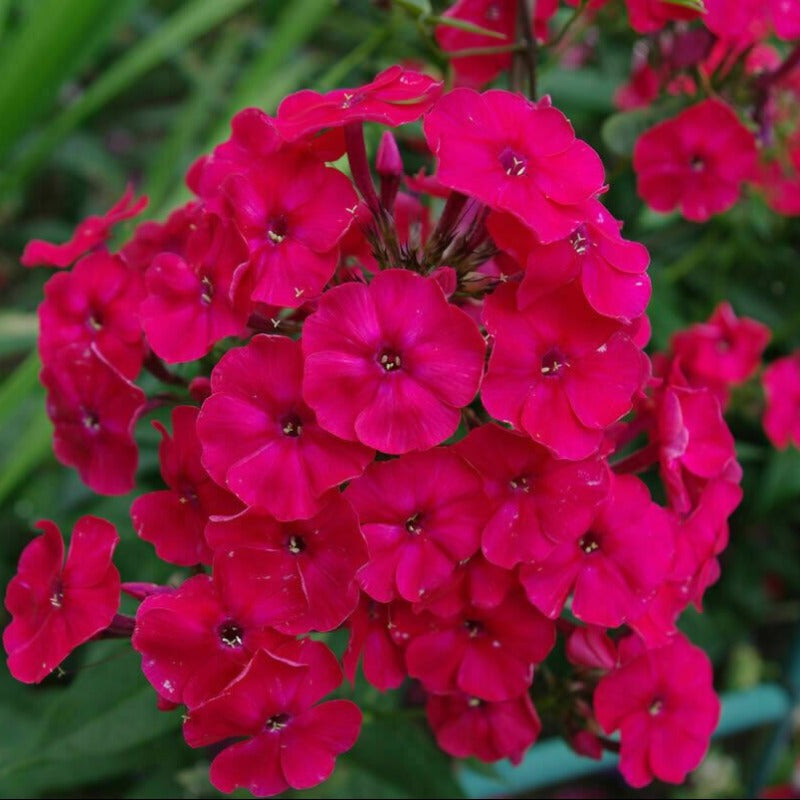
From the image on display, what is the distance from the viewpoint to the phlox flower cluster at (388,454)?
476 millimetres

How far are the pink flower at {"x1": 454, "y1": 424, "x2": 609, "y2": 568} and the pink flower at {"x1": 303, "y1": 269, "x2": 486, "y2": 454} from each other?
0.04m

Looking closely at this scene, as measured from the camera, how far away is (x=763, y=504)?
110 cm

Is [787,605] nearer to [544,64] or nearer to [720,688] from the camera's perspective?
[720,688]

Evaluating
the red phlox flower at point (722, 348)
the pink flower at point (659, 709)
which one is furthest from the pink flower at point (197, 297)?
the red phlox flower at point (722, 348)

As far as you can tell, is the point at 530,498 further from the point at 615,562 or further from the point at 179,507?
the point at 179,507

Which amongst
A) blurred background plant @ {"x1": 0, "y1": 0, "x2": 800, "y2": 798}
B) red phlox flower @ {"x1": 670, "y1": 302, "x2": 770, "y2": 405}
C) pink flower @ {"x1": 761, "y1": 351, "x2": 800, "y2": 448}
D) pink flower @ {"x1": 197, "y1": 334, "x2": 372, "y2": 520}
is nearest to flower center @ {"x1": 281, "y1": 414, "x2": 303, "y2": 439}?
pink flower @ {"x1": 197, "y1": 334, "x2": 372, "y2": 520}

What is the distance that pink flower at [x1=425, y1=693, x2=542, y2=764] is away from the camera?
59 cm

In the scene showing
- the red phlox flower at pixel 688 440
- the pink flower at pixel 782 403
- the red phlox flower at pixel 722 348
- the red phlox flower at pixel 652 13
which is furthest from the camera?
the pink flower at pixel 782 403

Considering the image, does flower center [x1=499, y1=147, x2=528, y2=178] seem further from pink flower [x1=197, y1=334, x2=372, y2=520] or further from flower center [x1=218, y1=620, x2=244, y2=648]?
flower center [x1=218, y1=620, x2=244, y2=648]

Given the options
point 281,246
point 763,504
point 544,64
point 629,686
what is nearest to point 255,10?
point 544,64

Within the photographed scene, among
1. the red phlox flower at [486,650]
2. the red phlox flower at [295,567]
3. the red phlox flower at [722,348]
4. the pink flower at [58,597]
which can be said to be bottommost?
the red phlox flower at [722,348]

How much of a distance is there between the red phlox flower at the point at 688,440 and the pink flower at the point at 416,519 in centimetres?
14

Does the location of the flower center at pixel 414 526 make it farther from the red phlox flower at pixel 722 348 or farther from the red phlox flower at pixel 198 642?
the red phlox flower at pixel 722 348

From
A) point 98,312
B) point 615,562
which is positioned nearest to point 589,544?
point 615,562
